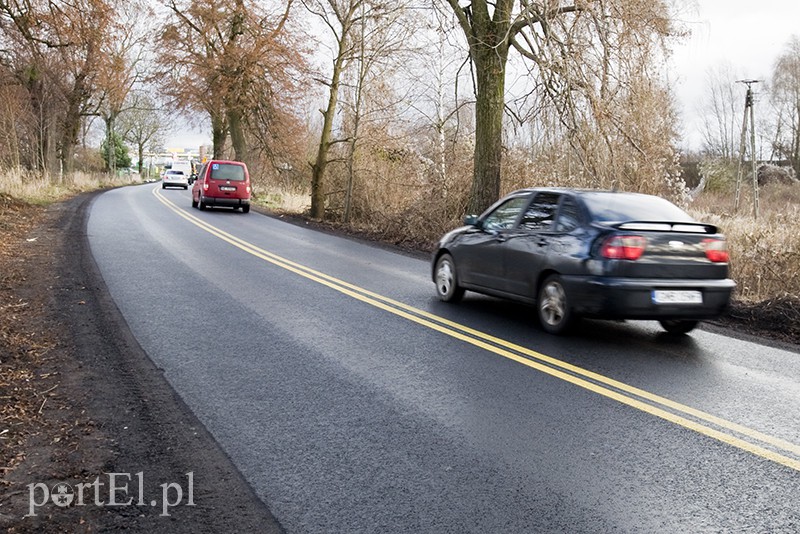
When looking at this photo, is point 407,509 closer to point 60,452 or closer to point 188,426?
point 188,426

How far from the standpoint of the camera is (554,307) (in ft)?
25.5

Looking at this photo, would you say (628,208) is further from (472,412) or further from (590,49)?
(590,49)

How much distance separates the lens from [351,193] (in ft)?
76.5

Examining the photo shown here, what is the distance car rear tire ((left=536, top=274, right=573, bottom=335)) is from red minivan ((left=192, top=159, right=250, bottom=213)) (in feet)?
71.3

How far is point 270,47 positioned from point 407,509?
33744mm

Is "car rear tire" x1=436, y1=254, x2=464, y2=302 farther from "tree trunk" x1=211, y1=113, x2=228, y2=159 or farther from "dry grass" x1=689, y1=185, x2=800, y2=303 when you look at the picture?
"tree trunk" x1=211, y1=113, x2=228, y2=159

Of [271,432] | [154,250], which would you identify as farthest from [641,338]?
[154,250]

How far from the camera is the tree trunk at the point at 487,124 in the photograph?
15547 millimetres

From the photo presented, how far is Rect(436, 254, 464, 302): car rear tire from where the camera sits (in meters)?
9.65

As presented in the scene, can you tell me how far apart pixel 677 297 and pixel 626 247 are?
0.72 meters

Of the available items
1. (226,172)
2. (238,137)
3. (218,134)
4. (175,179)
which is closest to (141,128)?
(175,179)

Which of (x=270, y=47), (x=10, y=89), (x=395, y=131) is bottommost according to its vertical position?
(x=395, y=131)

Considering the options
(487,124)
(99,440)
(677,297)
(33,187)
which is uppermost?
(487,124)

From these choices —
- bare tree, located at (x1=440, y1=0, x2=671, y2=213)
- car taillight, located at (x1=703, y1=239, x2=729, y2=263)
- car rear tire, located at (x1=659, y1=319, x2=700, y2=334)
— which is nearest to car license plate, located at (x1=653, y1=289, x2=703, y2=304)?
car taillight, located at (x1=703, y1=239, x2=729, y2=263)
